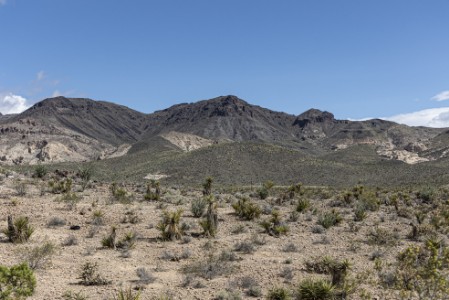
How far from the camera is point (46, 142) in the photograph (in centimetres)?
13450

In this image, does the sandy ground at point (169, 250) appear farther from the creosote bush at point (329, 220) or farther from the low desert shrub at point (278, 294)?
the low desert shrub at point (278, 294)

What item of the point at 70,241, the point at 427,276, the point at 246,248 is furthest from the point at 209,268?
the point at 427,276

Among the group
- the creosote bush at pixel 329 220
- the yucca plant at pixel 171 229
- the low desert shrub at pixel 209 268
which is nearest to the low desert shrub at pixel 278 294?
the low desert shrub at pixel 209 268

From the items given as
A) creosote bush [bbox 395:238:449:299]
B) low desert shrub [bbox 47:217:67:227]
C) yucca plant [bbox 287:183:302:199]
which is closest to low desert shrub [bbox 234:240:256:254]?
creosote bush [bbox 395:238:449:299]

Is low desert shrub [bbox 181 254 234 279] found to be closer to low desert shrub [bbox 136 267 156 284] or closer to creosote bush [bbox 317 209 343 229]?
low desert shrub [bbox 136 267 156 284]

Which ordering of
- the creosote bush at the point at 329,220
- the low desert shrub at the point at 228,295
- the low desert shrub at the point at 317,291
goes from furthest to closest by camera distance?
the creosote bush at the point at 329,220 → the low desert shrub at the point at 228,295 → the low desert shrub at the point at 317,291

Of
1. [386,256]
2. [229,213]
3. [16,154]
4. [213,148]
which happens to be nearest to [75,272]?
[386,256]

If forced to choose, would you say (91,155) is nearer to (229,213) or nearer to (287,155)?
(287,155)

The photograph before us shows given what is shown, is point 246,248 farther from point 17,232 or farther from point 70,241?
point 17,232

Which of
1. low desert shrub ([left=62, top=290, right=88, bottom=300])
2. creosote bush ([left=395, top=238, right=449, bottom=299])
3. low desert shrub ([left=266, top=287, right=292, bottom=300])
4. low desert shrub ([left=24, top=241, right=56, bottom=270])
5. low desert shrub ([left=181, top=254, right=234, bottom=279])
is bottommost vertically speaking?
low desert shrub ([left=266, top=287, right=292, bottom=300])

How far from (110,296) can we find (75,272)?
2087 mm

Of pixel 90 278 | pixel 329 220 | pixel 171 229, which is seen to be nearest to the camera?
pixel 90 278

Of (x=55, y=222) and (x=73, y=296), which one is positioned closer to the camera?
(x=73, y=296)

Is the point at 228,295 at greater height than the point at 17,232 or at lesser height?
lesser
